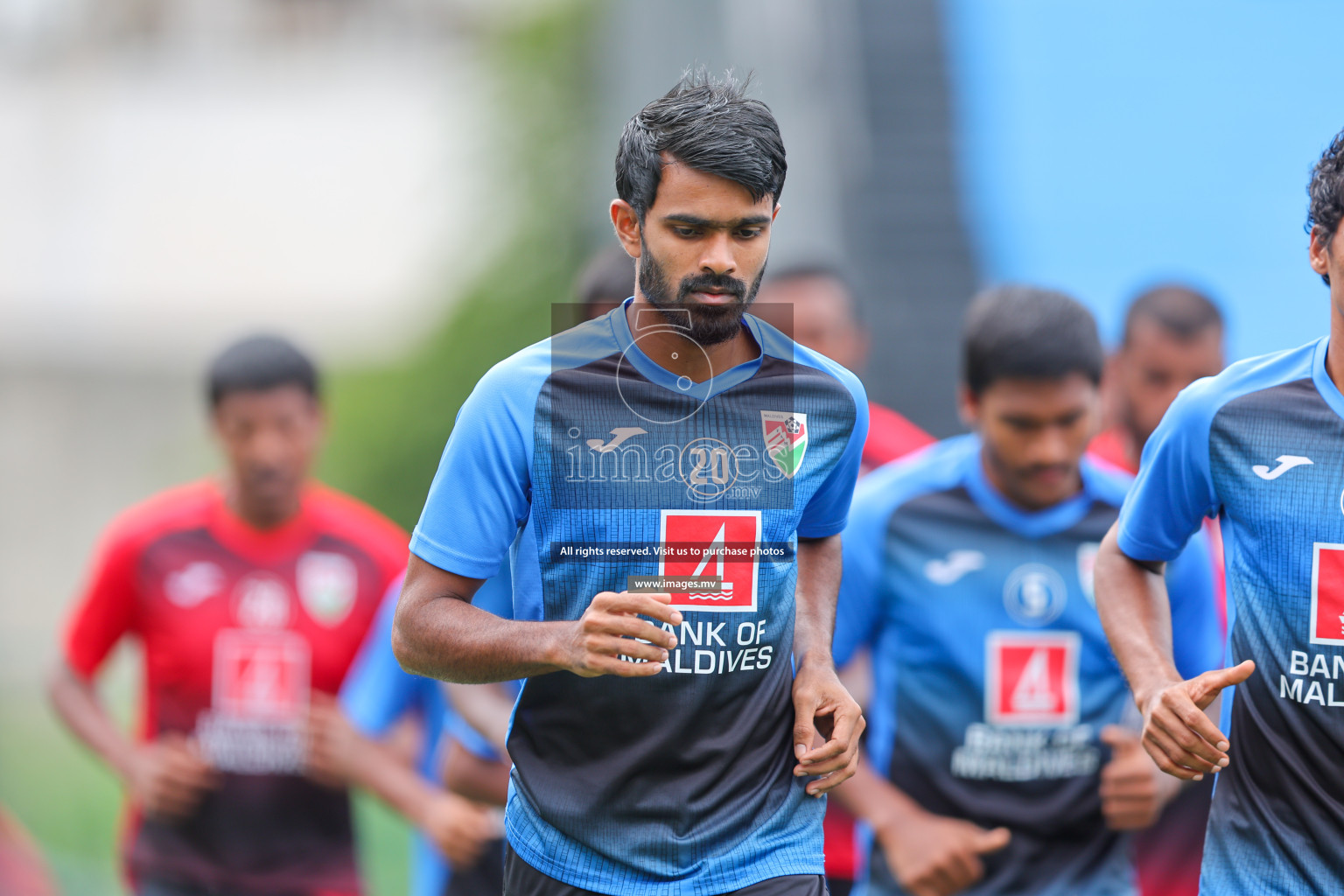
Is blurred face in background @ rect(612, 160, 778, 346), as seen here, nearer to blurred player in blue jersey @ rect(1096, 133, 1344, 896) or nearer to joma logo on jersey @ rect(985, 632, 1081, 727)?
blurred player in blue jersey @ rect(1096, 133, 1344, 896)

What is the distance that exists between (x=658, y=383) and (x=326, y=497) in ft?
10.3

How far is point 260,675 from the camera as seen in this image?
538cm

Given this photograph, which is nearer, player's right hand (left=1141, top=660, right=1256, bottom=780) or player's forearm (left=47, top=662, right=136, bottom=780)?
player's right hand (left=1141, top=660, right=1256, bottom=780)

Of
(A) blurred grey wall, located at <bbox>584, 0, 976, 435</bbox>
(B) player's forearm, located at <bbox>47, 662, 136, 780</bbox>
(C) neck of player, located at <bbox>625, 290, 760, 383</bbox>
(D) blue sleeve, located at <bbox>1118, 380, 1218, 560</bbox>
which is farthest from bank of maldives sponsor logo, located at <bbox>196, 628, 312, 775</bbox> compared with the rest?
(A) blurred grey wall, located at <bbox>584, 0, 976, 435</bbox>

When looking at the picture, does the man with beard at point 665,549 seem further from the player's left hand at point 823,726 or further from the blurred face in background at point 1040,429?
the blurred face in background at point 1040,429

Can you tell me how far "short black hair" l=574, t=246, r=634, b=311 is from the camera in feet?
15.6

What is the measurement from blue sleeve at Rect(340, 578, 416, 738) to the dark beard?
2.53 m

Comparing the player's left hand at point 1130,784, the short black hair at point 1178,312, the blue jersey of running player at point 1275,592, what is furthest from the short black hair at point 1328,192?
the short black hair at point 1178,312

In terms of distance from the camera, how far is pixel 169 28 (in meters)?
23.4

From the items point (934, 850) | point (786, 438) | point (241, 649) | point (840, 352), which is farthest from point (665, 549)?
point (840, 352)

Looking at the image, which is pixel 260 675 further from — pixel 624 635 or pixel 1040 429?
pixel 624 635

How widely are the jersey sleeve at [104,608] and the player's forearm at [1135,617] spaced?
11.2 ft

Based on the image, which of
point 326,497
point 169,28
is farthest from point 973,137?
point 169,28

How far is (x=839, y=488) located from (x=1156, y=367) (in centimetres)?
257
